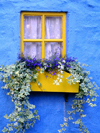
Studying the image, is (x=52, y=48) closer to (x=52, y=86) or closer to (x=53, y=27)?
(x=53, y=27)

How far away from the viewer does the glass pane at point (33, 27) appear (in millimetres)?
3275

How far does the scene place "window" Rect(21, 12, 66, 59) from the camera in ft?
10.7

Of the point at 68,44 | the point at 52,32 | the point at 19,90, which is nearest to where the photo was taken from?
the point at 19,90

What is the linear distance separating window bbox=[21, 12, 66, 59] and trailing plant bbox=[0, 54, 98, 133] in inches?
9.2

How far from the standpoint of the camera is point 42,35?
3.26 meters

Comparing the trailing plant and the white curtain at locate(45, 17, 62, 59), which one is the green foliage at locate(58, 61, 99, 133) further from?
the white curtain at locate(45, 17, 62, 59)

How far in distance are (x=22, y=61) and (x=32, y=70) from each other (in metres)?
0.24

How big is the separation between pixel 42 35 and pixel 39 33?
73mm

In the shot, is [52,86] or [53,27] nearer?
[52,86]

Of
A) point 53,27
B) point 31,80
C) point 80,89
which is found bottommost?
point 80,89

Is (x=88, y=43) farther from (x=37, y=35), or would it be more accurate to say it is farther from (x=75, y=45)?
(x=37, y=35)

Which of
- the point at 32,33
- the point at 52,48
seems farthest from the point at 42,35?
the point at 52,48

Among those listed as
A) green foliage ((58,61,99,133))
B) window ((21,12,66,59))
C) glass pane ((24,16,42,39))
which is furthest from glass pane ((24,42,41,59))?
green foliage ((58,61,99,133))

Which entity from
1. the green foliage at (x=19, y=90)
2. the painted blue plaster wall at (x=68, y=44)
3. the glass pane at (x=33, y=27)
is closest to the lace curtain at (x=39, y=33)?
the glass pane at (x=33, y=27)
